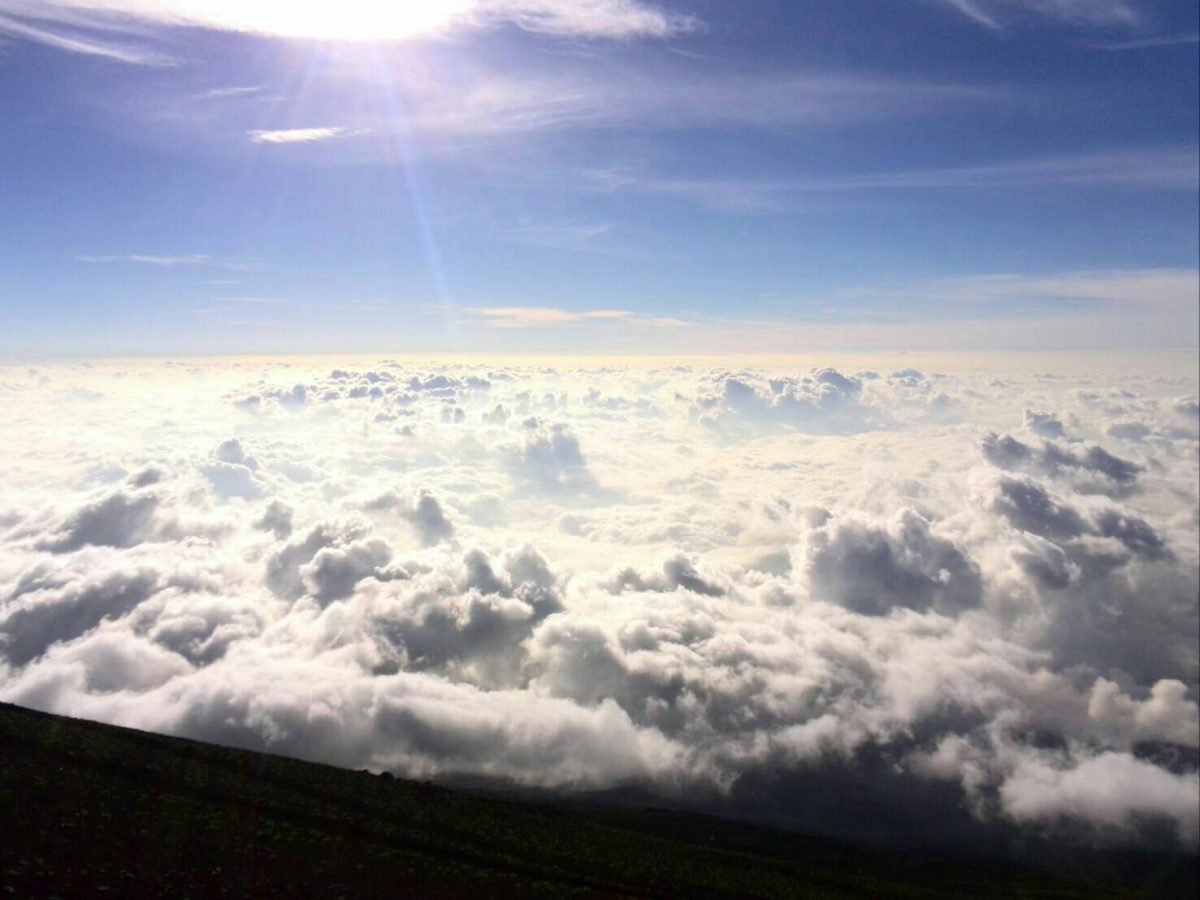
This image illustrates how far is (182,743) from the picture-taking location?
69438 mm

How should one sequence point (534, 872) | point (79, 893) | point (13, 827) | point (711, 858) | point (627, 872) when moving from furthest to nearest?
point (711, 858), point (627, 872), point (534, 872), point (13, 827), point (79, 893)

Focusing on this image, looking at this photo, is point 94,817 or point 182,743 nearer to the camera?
point 94,817

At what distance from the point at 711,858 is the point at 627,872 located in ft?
106

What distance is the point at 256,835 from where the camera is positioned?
159 ft

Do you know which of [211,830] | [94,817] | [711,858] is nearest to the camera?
[94,817]

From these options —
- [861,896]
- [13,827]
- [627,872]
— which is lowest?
[861,896]

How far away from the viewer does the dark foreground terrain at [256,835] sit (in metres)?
38.5

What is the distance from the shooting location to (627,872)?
68938mm

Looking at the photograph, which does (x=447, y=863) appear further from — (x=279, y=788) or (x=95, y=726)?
(x=95, y=726)

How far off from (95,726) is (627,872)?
64.4m

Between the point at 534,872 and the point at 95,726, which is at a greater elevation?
the point at 95,726

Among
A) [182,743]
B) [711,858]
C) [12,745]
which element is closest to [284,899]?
[12,745]

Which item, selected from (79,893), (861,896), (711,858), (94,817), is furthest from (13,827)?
(861,896)

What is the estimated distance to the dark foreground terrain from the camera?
126 feet
